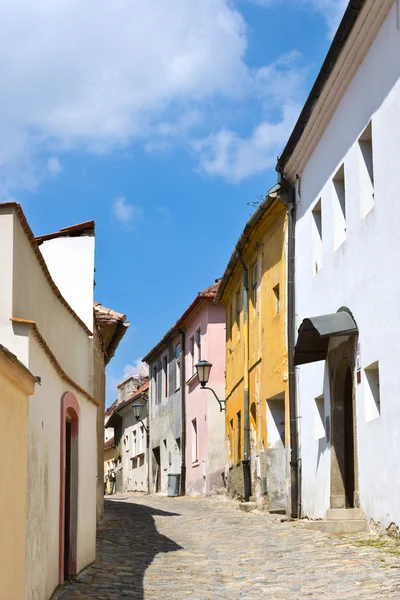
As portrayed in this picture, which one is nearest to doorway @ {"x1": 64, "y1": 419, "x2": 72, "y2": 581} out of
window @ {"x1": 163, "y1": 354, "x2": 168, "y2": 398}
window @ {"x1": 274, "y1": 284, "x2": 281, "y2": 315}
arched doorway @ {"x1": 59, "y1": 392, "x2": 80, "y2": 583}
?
arched doorway @ {"x1": 59, "y1": 392, "x2": 80, "y2": 583}

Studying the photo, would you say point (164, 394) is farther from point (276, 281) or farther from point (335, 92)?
point (335, 92)

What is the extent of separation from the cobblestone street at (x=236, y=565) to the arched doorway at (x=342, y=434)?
0.82 meters

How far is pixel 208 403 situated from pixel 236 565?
17.5 meters

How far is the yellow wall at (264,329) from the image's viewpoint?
18.4 metres

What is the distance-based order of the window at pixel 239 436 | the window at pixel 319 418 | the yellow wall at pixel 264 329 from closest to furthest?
the window at pixel 319 418 → the yellow wall at pixel 264 329 → the window at pixel 239 436

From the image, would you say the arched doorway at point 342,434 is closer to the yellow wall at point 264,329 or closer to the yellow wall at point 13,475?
the yellow wall at point 264,329

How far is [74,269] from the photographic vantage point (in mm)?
13805

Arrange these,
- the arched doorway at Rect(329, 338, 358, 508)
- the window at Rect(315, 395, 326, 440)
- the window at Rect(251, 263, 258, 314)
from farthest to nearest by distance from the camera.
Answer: the window at Rect(251, 263, 258, 314) < the window at Rect(315, 395, 326, 440) < the arched doorway at Rect(329, 338, 358, 508)

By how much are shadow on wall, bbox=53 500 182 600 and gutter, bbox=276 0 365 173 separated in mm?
7003

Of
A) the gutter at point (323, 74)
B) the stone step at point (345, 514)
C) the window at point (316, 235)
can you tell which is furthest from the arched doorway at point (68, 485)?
the window at point (316, 235)

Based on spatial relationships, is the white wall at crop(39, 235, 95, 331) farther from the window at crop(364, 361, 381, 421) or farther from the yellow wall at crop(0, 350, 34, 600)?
the yellow wall at crop(0, 350, 34, 600)

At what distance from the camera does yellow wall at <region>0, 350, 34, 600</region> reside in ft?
20.1

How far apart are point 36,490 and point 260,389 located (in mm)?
13178

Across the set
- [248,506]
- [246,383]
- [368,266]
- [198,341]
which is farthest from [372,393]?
[198,341]
